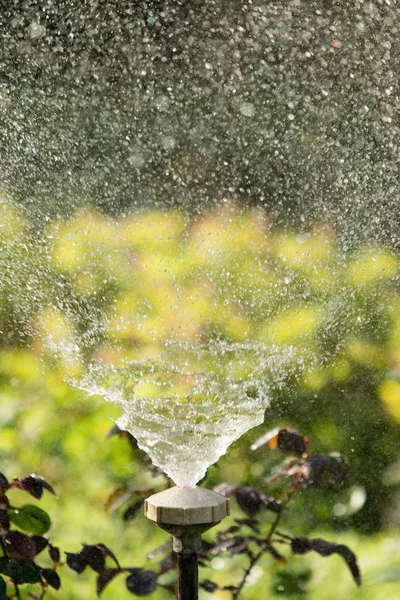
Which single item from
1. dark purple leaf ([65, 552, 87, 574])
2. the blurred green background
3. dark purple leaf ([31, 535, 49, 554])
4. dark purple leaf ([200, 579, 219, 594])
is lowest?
dark purple leaf ([200, 579, 219, 594])

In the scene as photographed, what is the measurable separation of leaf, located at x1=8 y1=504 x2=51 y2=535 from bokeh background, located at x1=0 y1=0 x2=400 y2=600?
19 centimetres

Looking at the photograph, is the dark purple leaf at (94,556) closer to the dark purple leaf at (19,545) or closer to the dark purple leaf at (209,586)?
the dark purple leaf at (19,545)

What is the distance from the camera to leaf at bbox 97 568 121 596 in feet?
4.68

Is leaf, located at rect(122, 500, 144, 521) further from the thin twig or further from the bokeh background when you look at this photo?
the thin twig

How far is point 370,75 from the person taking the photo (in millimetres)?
1569

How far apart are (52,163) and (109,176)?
14cm

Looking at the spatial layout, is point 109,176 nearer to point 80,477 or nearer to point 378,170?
point 378,170

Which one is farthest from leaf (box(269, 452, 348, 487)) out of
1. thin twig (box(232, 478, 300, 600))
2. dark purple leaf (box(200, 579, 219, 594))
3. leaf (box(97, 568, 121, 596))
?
leaf (box(97, 568, 121, 596))

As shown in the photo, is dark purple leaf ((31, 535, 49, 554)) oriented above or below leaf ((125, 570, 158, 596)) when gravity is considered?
above

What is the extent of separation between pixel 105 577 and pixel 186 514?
0.57 meters

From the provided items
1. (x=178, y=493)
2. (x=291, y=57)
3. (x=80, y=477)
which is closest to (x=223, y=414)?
(x=178, y=493)

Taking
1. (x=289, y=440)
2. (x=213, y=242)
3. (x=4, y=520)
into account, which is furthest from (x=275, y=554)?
(x=213, y=242)

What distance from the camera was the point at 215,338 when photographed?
1.72 metres

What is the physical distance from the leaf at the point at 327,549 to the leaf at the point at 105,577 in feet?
1.23
